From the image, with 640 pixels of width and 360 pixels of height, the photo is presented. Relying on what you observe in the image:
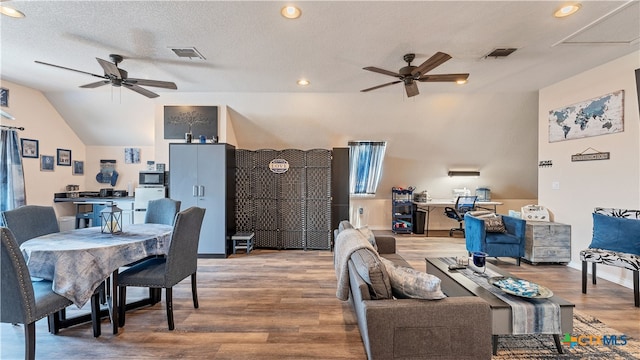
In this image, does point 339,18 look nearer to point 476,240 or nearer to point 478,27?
point 478,27

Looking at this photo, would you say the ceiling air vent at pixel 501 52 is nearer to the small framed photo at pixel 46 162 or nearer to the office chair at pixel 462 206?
the office chair at pixel 462 206

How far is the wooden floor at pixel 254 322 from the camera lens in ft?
7.55

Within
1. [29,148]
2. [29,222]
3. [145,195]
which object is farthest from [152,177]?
[29,222]

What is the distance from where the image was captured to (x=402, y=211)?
729 cm

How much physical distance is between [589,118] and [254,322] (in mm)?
5227

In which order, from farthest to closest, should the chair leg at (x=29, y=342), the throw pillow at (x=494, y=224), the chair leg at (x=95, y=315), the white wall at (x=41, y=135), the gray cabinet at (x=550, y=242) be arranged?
the white wall at (x=41, y=135), the throw pillow at (x=494, y=224), the gray cabinet at (x=550, y=242), the chair leg at (x=95, y=315), the chair leg at (x=29, y=342)

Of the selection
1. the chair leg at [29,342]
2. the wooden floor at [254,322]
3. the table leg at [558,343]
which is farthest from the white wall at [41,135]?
the table leg at [558,343]

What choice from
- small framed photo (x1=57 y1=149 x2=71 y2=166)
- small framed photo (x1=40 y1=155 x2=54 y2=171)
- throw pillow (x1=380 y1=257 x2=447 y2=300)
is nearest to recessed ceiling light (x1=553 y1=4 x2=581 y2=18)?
throw pillow (x1=380 y1=257 x2=447 y2=300)

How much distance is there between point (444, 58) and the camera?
9.19 ft

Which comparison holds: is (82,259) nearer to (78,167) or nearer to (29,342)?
(29,342)

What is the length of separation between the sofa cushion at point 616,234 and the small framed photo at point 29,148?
29.1ft

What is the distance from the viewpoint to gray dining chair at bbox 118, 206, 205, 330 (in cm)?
256

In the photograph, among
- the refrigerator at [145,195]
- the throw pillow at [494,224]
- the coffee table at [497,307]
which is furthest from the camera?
the refrigerator at [145,195]

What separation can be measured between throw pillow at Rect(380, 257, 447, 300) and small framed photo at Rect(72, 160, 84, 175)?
7071 millimetres
